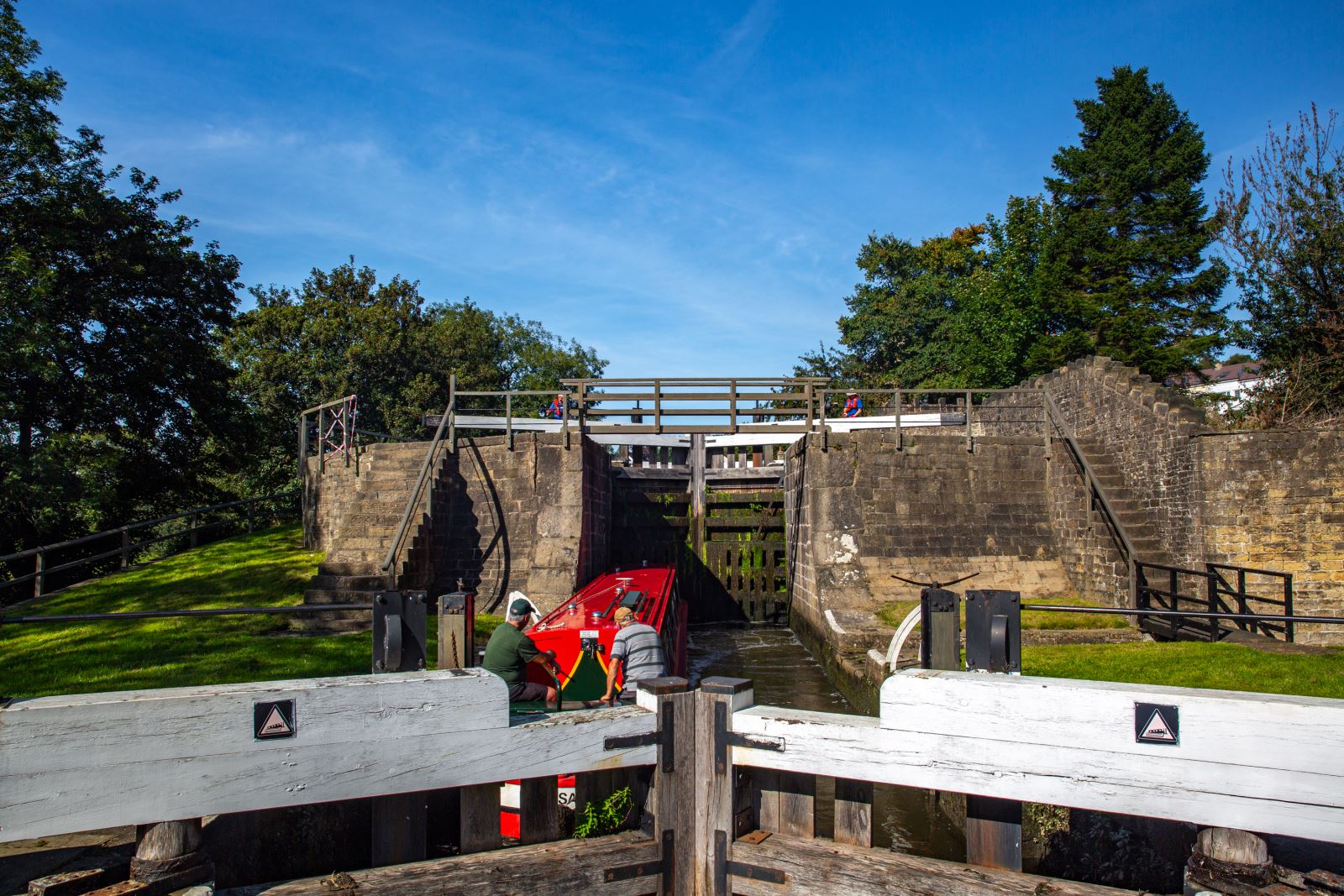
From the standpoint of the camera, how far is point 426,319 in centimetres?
3497

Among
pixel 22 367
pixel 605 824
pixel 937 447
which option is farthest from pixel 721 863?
pixel 22 367

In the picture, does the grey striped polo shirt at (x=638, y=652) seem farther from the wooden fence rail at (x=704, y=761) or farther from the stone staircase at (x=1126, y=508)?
the stone staircase at (x=1126, y=508)

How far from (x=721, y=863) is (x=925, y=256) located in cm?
3698

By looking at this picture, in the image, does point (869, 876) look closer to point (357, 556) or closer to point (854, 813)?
point (854, 813)

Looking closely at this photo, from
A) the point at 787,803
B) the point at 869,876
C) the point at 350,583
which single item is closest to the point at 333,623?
the point at 350,583

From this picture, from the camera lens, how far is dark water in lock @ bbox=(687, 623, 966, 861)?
722 centimetres

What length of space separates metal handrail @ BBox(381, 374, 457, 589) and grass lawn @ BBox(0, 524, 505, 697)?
1406 millimetres

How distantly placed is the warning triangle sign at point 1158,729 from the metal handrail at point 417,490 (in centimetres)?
1072

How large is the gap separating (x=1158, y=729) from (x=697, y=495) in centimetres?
1627

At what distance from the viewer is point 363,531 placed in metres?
14.6

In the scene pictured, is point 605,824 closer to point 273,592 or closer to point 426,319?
point 273,592

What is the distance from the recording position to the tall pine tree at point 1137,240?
24.3 m

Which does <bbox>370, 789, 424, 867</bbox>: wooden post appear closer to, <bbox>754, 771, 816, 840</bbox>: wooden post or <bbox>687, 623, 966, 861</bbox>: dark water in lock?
<bbox>754, 771, 816, 840</bbox>: wooden post

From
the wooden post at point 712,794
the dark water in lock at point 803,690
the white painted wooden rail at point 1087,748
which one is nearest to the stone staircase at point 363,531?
the dark water in lock at point 803,690
